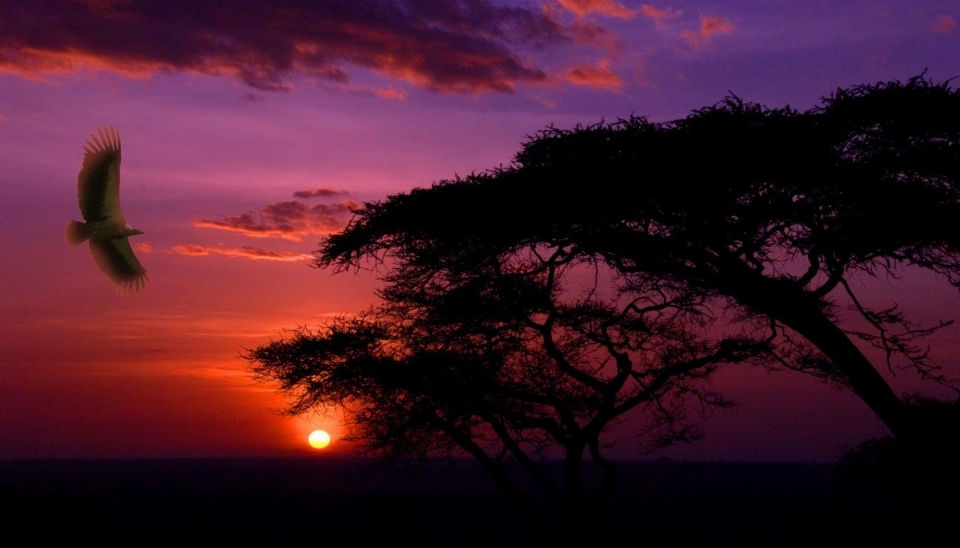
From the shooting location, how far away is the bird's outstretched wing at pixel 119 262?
463 inches

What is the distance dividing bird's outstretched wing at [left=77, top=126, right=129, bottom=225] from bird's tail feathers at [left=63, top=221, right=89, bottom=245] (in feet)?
0.78

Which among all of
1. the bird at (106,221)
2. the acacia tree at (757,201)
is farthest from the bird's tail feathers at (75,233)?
the acacia tree at (757,201)

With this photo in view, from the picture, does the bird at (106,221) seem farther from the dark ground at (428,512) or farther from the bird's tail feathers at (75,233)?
the dark ground at (428,512)

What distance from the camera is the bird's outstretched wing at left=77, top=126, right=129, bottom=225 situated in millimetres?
11195

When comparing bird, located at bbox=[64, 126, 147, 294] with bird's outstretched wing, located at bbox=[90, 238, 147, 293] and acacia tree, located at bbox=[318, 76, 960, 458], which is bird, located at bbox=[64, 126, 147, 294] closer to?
bird's outstretched wing, located at bbox=[90, 238, 147, 293]

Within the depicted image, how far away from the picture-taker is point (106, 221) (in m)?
11.4

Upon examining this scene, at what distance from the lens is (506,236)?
47.1 feet

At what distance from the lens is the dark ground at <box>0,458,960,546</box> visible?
1892cm

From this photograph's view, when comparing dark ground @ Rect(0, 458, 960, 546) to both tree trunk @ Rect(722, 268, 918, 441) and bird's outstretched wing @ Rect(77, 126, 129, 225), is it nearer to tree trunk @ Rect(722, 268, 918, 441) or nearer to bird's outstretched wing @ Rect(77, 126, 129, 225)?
tree trunk @ Rect(722, 268, 918, 441)


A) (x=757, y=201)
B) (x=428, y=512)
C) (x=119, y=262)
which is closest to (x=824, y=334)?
(x=757, y=201)

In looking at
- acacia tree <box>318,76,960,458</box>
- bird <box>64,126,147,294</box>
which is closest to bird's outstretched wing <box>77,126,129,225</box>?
bird <box>64,126,147,294</box>

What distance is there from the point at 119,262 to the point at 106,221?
26.6 inches

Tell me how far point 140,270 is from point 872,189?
29.6 feet

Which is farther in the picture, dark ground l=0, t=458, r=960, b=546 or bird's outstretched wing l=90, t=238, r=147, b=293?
dark ground l=0, t=458, r=960, b=546
